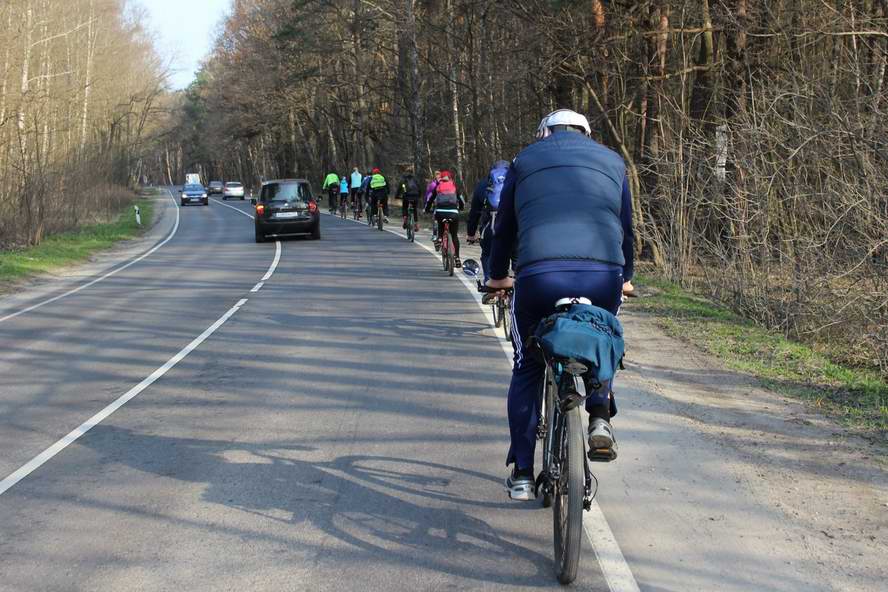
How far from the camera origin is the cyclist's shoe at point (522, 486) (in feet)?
16.5

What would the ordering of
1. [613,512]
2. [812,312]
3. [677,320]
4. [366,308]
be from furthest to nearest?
1. [366,308]
2. [677,320]
3. [812,312]
4. [613,512]

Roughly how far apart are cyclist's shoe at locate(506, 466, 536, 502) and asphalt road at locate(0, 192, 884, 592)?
214mm

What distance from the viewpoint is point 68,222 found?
123ft

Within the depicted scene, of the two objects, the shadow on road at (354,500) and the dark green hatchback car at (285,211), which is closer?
the shadow on road at (354,500)

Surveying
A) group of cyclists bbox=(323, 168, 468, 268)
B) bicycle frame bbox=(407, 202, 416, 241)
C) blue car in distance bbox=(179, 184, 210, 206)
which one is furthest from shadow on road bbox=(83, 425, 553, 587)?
blue car in distance bbox=(179, 184, 210, 206)

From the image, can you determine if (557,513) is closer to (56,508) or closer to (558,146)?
(558,146)

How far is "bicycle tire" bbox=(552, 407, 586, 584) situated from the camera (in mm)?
4297

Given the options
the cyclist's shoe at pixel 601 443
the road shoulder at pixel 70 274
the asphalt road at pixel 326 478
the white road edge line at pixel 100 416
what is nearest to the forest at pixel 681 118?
the road shoulder at pixel 70 274

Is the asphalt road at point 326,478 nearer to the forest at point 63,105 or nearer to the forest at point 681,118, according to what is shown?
the forest at point 681,118

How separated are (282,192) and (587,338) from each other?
86.8ft

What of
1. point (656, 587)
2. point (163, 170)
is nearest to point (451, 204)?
point (656, 587)

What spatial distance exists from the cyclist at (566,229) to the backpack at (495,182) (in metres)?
6.58

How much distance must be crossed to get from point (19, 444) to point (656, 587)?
4.95m

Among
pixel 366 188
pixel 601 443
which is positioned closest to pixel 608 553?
pixel 601 443
